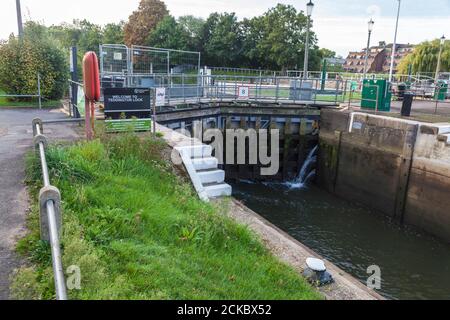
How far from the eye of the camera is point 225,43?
52469 mm

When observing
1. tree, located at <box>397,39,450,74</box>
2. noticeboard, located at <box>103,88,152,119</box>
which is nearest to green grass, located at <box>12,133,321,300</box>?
noticeboard, located at <box>103,88,152,119</box>

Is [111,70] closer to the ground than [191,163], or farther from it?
farther from it

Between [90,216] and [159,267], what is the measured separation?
137 cm

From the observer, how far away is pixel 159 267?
4.56m

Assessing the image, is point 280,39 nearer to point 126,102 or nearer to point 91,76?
point 126,102

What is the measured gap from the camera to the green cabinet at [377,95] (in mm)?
17125

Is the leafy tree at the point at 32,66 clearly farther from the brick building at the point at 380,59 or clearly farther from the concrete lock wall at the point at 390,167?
the brick building at the point at 380,59

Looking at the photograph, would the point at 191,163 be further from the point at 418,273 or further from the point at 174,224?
the point at 418,273

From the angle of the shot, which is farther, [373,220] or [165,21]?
[165,21]

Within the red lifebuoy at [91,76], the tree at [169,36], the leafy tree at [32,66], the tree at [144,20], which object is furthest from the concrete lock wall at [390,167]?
the tree at [144,20]
